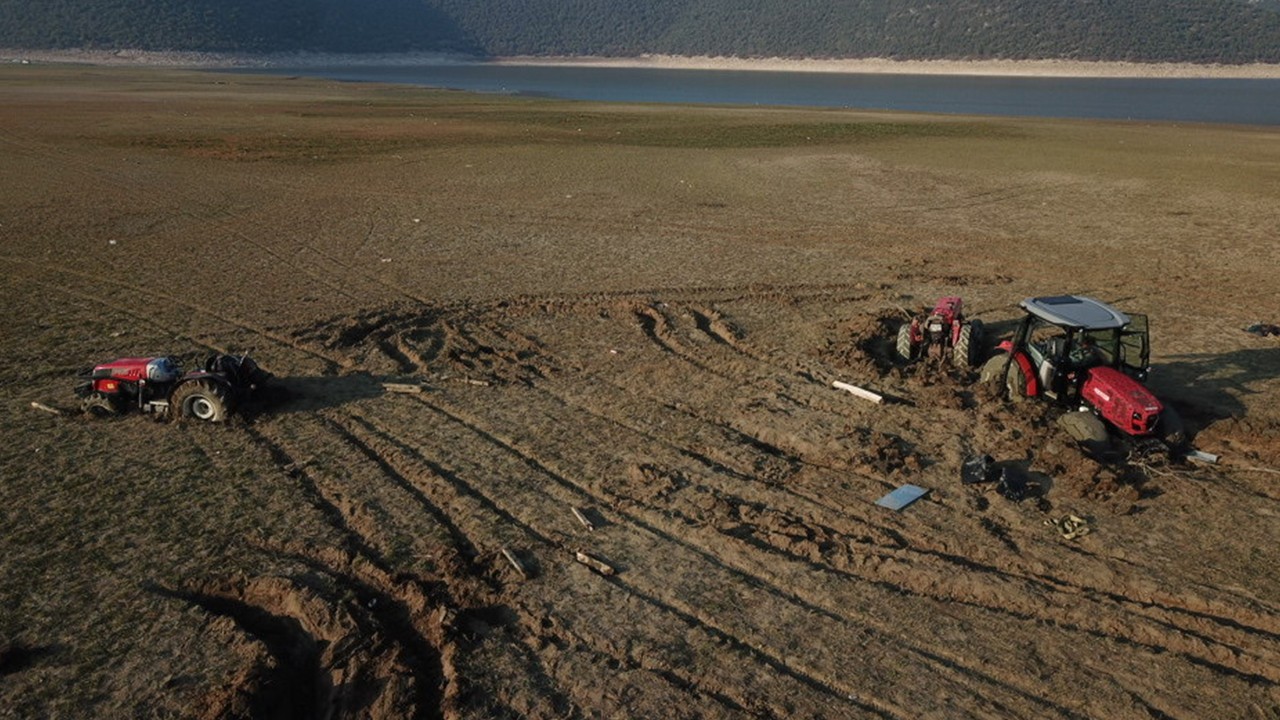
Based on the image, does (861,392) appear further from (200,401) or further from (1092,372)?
(200,401)

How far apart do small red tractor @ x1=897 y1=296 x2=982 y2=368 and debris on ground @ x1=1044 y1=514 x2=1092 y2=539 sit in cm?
434

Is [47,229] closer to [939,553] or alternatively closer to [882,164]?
[939,553]

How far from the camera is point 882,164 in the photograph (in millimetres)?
37594

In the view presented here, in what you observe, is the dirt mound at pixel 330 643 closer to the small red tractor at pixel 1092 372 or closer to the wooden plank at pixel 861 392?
the wooden plank at pixel 861 392

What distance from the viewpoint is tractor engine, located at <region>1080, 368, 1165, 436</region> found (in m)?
10.2

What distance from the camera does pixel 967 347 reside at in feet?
43.9

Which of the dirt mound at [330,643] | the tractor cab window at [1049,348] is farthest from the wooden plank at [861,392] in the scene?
the dirt mound at [330,643]

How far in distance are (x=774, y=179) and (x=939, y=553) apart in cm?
2615

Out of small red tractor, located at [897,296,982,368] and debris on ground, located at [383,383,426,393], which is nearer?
debris on ground, located at [383,383,426,393]

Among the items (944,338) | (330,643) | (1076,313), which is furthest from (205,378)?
(1076,313)

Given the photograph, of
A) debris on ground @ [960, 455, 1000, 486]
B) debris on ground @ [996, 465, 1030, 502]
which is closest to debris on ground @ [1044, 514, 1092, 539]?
debris on ground @ [996, 465, 1030, 502]

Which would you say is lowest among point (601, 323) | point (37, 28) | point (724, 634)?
point (37, 28)

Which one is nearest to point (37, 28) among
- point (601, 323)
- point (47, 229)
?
point (47, 229)

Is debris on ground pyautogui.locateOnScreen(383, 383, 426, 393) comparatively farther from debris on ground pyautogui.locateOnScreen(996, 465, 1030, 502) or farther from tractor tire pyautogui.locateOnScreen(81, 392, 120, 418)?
debris on ground pyautogui.locateOnScreen(996, 465, 1030, 502)
